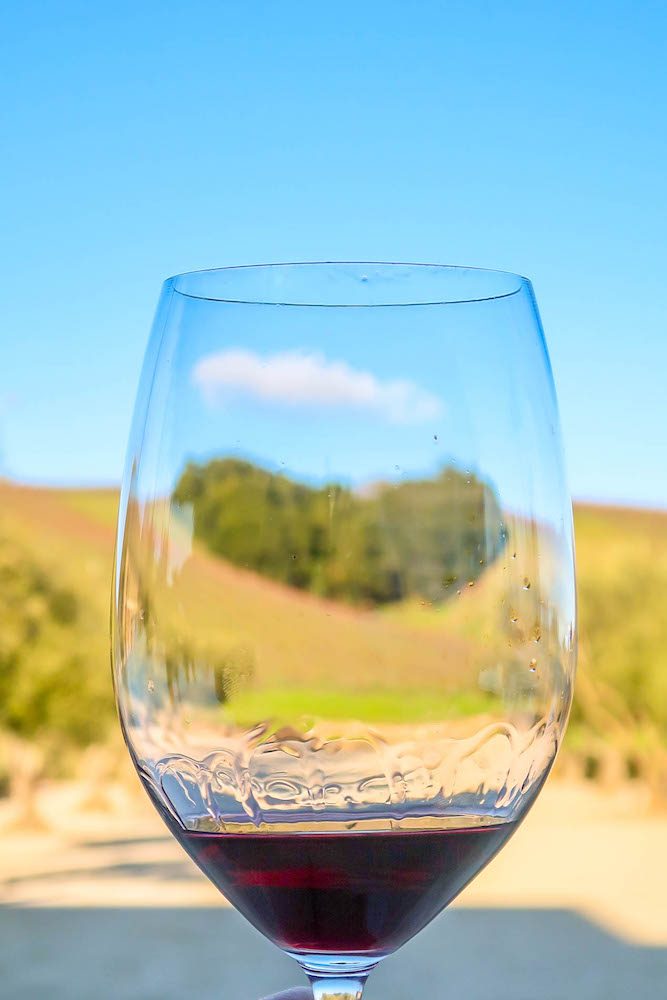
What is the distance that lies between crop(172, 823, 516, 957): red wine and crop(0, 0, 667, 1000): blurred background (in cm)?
603

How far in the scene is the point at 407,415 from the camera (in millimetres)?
345

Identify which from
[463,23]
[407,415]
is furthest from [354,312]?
[463,23]

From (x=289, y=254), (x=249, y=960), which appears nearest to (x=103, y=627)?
(x=249, y=960)

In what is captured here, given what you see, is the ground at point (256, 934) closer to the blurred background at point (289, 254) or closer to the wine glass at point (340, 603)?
the blurred background at point (289, 254)

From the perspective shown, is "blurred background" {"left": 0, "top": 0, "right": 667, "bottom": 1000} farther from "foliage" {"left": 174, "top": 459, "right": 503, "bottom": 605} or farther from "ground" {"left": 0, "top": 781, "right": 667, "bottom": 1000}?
"foliage" {"left": 174, "top": 459, "right": 503, "bottom": 605}

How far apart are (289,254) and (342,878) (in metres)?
5.21

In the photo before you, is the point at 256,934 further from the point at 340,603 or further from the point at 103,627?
the point at 340,603

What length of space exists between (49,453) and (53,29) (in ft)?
18.3

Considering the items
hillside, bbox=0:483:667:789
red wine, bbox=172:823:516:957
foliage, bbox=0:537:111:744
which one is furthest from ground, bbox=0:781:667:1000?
red wine, bbox=172:823:516:957

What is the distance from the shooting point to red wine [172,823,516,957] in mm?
348

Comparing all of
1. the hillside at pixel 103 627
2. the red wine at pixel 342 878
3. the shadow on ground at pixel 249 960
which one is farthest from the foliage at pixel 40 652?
the red wine at pixel 342 878

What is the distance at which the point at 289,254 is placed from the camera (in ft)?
17.8

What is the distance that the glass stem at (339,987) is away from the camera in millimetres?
344

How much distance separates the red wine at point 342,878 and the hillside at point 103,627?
565 centimetres
